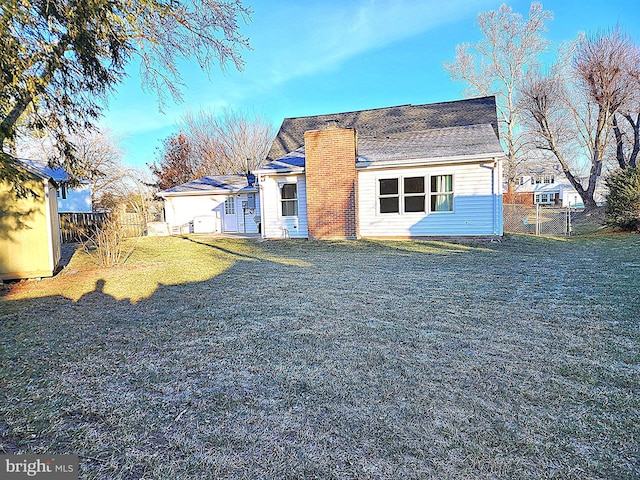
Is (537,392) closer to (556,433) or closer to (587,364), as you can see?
(556,433)

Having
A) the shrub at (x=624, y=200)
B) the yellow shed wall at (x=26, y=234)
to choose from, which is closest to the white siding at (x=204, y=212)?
the yellow shed wall at (x=26, y=234)

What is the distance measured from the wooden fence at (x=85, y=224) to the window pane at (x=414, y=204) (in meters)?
10.00

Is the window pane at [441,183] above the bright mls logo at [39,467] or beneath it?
above

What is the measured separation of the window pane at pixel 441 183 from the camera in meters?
11.5

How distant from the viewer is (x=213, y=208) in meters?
19.5

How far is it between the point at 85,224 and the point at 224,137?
18.8 meters

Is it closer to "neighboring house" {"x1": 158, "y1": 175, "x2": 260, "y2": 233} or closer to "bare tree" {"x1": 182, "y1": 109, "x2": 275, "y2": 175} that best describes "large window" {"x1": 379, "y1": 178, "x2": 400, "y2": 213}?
"neighboring house" {"x1": 158, "y1": 175, "x2": 260, "y2": 233}

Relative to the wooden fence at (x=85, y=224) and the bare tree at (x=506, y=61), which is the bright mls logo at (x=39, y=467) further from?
the bare tree at (x=506, y=61)

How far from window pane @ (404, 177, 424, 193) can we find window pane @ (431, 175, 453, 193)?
35 centimetres

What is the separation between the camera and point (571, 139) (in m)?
24.0

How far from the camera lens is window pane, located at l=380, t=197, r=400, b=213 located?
481 inches

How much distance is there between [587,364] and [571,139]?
26.7 m

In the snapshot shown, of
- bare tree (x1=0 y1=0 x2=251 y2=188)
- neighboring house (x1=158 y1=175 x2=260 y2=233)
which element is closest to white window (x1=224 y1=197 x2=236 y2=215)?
neighboring house (x1=158 y1=175 x2=260 y2=233)

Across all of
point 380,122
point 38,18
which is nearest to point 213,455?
point 38,18
